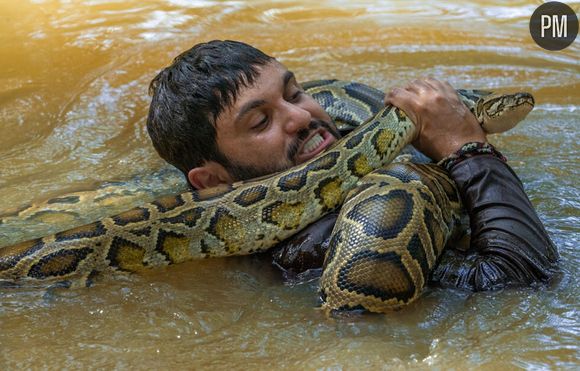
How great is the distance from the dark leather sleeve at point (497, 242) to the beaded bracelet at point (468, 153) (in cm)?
17

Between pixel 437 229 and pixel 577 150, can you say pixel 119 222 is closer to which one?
pixel 437 229

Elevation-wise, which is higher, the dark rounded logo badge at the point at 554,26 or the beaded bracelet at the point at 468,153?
the dark rounded logo badge at the point at 554,26

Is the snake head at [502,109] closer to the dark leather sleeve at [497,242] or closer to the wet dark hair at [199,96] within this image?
the dark leather sleeve at [497,242]

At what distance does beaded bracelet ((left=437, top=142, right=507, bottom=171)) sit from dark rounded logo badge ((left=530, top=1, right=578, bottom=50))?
183 inches

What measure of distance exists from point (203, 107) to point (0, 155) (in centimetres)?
292

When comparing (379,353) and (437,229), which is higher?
(437,229)

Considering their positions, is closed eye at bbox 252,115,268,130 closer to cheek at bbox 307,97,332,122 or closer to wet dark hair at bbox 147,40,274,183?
wet dark hair at bbox 147,40,274,183

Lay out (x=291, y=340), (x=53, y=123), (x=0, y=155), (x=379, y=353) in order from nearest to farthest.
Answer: (x=379, y=353), (x=291, y=340), (x=0, y=155), (x=53, y=123)

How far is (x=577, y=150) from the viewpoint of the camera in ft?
19.1

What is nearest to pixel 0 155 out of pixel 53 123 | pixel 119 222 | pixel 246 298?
pixel 53 123

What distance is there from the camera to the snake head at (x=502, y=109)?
15.1 feet

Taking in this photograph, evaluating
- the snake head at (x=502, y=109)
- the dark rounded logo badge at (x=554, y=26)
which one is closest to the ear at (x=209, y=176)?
the snake head at (x=502, y=109)

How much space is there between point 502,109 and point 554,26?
5.50 metres

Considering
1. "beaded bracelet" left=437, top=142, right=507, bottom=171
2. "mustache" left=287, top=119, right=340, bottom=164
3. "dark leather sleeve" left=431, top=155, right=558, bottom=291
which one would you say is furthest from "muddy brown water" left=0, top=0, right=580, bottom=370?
"mustache" left=287, top=119, right=340, bottom=164
